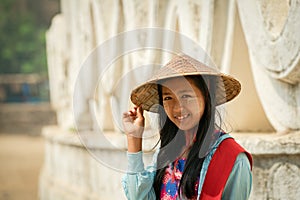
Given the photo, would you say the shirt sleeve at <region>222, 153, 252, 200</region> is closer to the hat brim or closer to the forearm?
the hat brim

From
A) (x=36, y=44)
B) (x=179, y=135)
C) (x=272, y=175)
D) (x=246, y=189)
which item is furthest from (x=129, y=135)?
(x=36, y=44)

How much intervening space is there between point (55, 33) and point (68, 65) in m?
0.76

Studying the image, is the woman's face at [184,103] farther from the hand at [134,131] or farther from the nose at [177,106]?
the hand at [134,131]

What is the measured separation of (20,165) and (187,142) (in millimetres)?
8747

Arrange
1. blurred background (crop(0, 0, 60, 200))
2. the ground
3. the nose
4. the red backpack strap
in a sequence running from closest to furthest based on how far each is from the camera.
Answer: the red backpack strap, the nose, the ground, blurred background (crop(0, 0, 60, 200))

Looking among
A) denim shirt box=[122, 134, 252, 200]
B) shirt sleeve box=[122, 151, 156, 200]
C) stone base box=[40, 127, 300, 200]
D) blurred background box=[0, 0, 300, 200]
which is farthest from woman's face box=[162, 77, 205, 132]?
stone base box=[40, 127, 300, 200]

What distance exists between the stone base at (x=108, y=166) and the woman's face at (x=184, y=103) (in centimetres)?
101

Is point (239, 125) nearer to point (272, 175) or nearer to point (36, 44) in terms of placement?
point (272, 175)

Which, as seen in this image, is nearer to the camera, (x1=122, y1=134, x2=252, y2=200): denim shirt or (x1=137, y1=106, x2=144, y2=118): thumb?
(x1=122, y1=134, x2=252, y2=200): denim shirt

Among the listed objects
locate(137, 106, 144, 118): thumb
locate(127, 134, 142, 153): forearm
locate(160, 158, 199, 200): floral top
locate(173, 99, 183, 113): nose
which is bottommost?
locate(160, 158, 199, 200): floral top

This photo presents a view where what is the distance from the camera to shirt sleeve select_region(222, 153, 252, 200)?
1.67 metres

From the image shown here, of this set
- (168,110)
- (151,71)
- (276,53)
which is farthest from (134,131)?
(151,71)

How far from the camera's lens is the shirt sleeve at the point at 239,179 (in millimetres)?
A: 1673

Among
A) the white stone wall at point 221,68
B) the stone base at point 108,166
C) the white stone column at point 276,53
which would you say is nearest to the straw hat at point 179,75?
the white stone wall at point 221,68
